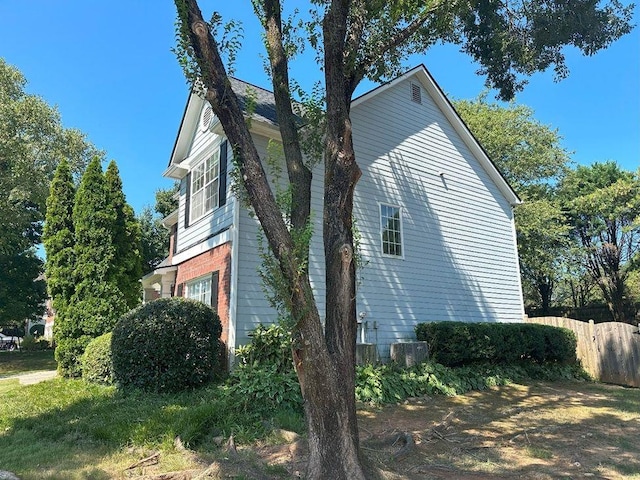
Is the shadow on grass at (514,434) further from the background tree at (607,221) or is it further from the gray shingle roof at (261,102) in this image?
the background tree at (607,221)

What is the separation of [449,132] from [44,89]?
19.0 metres

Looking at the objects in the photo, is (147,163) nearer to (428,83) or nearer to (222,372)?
(428,83)

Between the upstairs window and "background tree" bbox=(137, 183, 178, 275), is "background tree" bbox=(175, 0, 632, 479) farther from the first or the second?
"background tree" bbox=(137, 183, 178, 275)

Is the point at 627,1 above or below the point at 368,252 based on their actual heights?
above

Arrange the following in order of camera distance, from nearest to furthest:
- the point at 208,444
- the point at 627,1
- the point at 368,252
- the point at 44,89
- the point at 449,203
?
the point at 208,444, the point at 627,1, the point at 368,252, the point at 449,203, the point at 44,89

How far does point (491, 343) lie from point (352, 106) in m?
6.94

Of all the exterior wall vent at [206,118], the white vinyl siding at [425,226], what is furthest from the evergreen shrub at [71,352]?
the white vinyl siding at [425,226]

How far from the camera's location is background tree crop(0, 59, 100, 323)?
18.4 metres

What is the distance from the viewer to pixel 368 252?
1162 cm

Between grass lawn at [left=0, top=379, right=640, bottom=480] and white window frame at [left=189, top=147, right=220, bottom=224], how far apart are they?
481cm

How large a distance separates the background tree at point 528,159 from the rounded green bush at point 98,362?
1959 centimetres

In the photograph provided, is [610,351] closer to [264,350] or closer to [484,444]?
[484,444]

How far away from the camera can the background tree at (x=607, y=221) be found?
76.9ft

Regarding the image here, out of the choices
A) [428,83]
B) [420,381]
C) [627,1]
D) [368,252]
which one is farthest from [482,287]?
[627,1]
